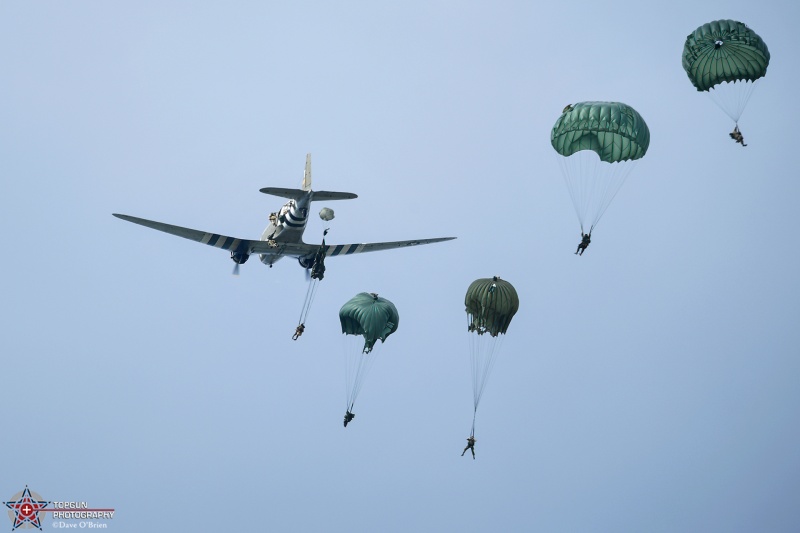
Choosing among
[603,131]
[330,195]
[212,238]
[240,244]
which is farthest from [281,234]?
[603,131]

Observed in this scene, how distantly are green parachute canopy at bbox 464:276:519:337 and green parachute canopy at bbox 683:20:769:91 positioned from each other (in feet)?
51.2

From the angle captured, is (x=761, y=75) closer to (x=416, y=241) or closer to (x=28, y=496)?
(x=416, y=241)

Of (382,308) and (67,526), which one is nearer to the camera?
(382,308)

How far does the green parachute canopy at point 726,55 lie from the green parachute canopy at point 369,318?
72.1ft

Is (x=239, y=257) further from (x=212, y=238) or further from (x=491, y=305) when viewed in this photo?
(x=491, y=305)

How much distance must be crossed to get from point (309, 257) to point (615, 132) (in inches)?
857

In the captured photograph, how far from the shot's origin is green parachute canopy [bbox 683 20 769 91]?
59562mm

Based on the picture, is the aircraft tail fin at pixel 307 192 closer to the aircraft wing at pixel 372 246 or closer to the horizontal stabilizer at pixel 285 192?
the horizontal stabilizer at pixel 285 192

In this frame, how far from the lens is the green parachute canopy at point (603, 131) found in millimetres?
57656

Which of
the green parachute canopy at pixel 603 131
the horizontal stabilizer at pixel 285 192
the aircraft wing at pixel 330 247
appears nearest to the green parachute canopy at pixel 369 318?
the aircraft wing at pixel 330 247

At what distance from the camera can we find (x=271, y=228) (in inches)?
2655

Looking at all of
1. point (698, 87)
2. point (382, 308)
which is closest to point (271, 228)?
point (382, 308)

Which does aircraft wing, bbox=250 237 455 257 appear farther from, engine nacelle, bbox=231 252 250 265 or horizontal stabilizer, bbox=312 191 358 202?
horizontal stabilizer, bbox=312 191 358 202

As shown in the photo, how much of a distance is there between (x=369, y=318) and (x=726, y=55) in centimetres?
2483
